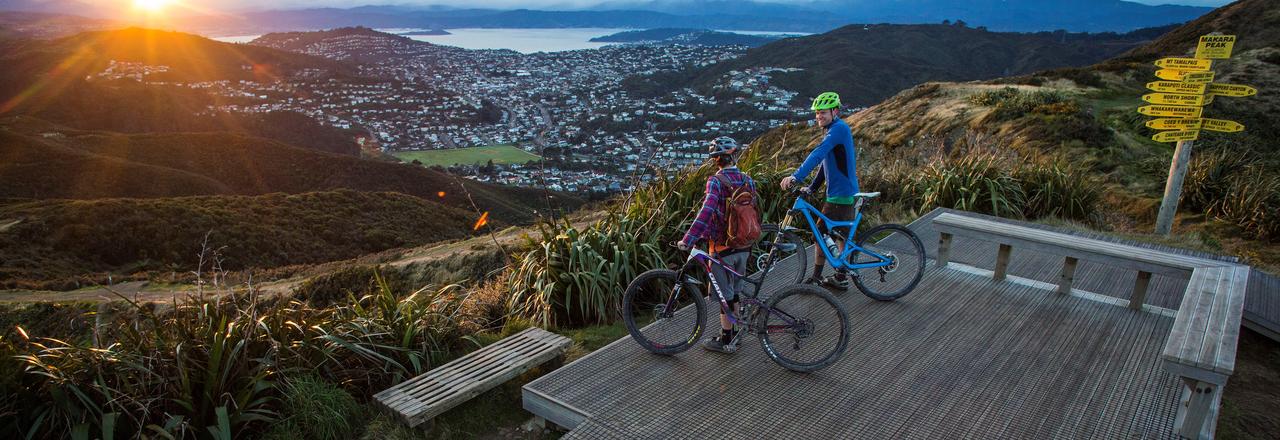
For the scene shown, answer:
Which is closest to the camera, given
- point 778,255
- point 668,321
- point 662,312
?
point 662,312

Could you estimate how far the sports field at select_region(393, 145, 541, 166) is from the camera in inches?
2616

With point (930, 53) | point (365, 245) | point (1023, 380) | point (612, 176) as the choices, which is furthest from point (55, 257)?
point (930, 53)

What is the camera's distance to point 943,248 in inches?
225

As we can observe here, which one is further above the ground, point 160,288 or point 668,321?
point 668,321

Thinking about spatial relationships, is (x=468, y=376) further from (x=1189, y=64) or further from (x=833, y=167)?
(x=1189, y=64)

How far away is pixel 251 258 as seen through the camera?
3028cm

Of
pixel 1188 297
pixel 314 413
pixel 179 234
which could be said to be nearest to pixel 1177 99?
pixel 1188 297

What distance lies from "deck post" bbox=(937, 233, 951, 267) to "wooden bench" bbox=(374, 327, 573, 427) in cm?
343

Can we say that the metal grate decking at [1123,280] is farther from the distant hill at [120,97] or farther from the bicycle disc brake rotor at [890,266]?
the distant hill at [120,97]

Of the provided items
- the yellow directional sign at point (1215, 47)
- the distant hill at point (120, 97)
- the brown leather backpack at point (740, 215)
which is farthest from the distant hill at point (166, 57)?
the yellow directional sign at point (1215, 47)

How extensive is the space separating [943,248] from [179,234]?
37.3 metres

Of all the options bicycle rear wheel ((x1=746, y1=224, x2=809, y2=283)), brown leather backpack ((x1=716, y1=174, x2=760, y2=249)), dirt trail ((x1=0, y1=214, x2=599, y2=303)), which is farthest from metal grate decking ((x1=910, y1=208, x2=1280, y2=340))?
dirt trail ((x1=0, y1=214, x2=599, y2=303))

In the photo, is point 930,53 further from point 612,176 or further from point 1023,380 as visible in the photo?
point 1023,380

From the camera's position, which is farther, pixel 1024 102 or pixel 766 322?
pixel 1024 102
